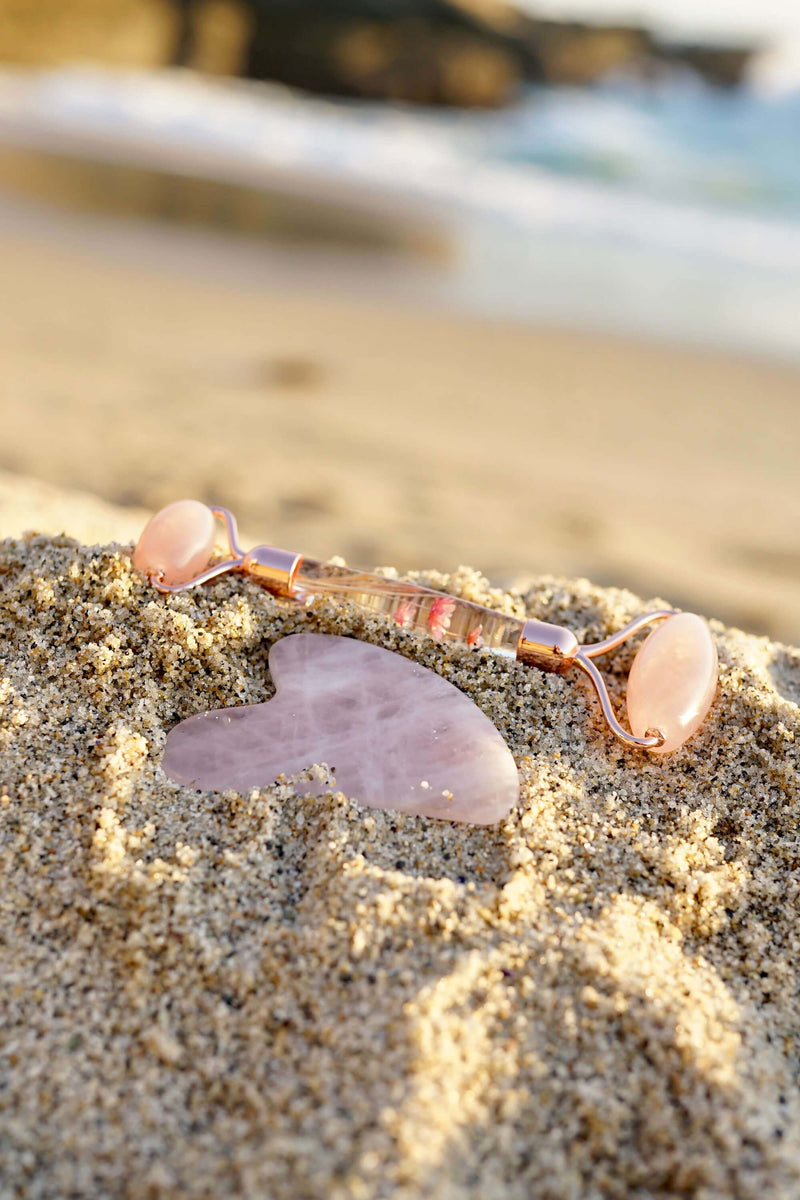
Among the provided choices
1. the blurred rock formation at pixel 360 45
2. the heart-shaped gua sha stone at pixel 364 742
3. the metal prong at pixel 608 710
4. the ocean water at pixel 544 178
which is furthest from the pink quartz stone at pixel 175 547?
the blurred rock formation at pixel 360 45

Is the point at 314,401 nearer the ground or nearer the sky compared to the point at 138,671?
nearer the ground

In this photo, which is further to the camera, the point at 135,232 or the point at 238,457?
the point at 135,232

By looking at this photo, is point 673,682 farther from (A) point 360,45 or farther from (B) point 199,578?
(A) point 360,45

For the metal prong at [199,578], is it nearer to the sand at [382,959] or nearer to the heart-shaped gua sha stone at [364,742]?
the sand at [382,959]

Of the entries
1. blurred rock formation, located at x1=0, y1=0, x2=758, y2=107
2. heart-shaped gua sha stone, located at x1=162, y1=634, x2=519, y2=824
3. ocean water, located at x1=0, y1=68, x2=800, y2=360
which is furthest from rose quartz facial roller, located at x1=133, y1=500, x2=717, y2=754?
blurred rock formation, located at x1=0, y1=0, x2=758, y2=107

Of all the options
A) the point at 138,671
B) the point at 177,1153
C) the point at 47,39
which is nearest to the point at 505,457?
the point at 138,671

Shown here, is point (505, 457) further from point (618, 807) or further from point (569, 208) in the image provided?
point (569, 208)
